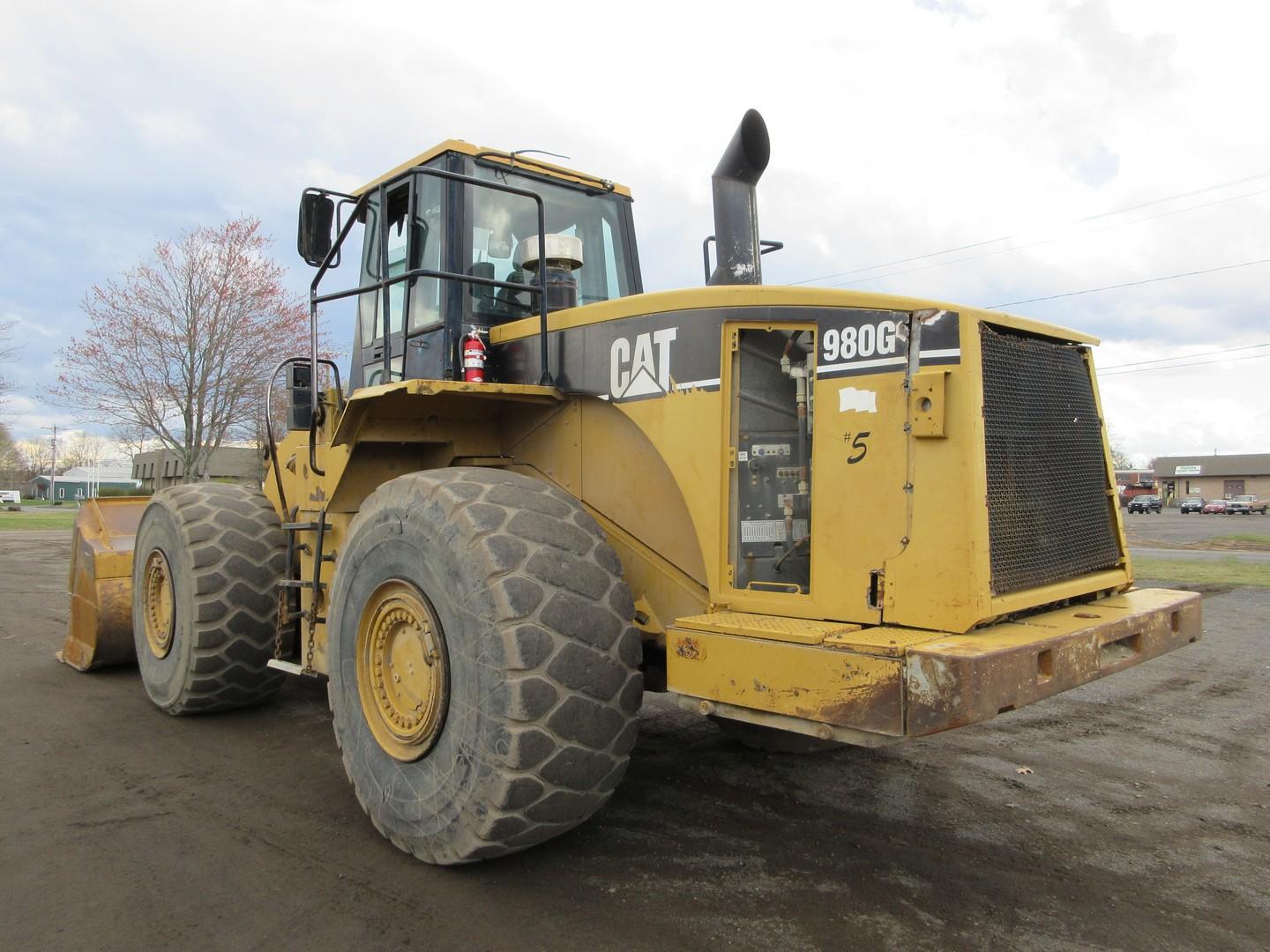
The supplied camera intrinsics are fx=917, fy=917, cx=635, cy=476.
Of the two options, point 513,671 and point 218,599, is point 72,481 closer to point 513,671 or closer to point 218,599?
point 218,599

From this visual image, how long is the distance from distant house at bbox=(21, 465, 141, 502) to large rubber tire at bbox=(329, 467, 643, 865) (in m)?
91.5

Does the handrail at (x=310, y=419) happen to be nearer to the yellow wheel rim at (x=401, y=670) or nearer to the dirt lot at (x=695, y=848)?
the dirt lot at (x=695, y=848)

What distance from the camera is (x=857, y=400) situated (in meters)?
3.24

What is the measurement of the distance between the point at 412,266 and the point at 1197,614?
3890 millimetres

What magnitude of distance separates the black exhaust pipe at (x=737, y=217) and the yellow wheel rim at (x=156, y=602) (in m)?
4.10

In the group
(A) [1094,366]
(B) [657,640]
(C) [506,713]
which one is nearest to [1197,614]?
(A) [1094,366]

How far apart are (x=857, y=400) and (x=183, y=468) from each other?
30.3 feet

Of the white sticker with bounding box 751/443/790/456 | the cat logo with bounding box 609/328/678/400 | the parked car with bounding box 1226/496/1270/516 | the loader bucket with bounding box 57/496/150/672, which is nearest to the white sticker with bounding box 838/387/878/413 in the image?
the white sticker with bounding box 751/443/790/456

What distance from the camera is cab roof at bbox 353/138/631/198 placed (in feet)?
15.9

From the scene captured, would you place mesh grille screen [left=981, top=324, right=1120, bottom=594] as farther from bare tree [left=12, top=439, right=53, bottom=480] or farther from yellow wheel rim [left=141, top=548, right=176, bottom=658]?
bare tree [left=12, top=439, right=53, bottom=480]

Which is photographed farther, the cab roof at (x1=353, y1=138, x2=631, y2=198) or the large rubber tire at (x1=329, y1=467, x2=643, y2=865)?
the cab roof at (x1=353, y1=138, x2=631, y2=198)

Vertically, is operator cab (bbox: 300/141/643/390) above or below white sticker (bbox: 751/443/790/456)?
above

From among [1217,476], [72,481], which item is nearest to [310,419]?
[1217,476]

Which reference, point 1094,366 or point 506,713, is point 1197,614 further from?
point 506,713
